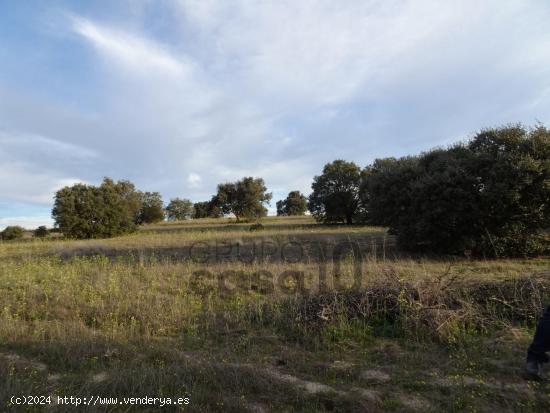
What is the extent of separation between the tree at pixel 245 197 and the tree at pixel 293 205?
95.3 feet

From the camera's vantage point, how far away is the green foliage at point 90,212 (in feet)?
100

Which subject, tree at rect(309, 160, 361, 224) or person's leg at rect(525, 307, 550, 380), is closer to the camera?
person's leg at rect(525, 307, 550, 380)

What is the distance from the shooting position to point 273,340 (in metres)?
5.38

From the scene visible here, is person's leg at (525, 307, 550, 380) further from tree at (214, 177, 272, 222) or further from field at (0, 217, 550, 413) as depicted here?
tree at (214, 177, 272, 222)

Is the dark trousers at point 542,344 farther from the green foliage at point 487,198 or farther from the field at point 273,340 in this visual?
the green foliage at point 487,198

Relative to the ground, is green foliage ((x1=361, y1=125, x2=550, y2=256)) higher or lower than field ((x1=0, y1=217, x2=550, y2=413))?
higher

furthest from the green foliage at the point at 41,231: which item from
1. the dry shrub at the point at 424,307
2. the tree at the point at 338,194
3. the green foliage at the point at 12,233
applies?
the dry shrub at the point at 424,307

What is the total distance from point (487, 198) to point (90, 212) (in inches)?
1160

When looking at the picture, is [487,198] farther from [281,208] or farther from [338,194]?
[281,208]

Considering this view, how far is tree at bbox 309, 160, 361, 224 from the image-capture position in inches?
1328

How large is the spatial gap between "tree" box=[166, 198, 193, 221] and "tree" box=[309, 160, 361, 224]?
132 ft

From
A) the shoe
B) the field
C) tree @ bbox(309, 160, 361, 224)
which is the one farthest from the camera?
tree @ bbox(309, 160, 361, 224)

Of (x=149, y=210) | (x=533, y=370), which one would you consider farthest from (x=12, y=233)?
(x=533, y=370)

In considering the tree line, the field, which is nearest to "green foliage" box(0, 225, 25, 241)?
the field
